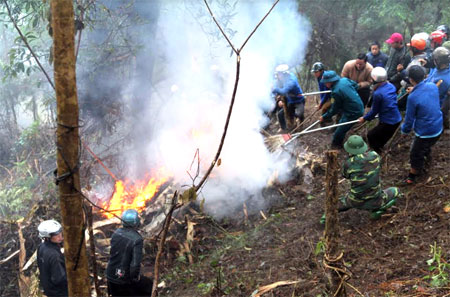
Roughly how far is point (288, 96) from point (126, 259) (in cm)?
597

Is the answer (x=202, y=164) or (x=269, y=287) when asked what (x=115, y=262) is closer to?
(x=269, y=287)

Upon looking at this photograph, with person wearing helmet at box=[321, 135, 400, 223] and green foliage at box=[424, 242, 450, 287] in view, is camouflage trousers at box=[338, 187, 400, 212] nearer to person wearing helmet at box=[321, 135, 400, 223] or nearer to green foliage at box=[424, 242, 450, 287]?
person wearing helmet at box=[321, 135, 400, 223]

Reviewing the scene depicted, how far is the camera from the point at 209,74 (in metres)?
12.4

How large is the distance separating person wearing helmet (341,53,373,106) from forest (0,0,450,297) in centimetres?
82

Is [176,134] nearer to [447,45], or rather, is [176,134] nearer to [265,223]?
[265,223]

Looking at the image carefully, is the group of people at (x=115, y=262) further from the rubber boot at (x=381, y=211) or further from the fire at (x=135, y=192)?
the rubber boot at (x=381, y=211)

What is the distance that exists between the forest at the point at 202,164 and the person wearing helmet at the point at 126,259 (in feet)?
2.11

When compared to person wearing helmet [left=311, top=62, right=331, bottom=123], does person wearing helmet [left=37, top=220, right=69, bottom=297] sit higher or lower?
lower

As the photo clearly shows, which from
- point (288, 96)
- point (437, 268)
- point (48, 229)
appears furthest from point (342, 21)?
point (48, 229)

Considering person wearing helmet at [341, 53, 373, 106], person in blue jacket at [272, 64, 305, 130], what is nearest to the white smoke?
person in blue jacket at [272, 64, 305, 130]

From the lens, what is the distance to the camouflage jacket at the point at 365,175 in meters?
5.25

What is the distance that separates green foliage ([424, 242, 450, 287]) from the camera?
389cm

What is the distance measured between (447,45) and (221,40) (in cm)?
765

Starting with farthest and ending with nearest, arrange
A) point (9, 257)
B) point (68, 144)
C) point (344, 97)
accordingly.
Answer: point (344, 97), point (9, 257), point (68, 144)
